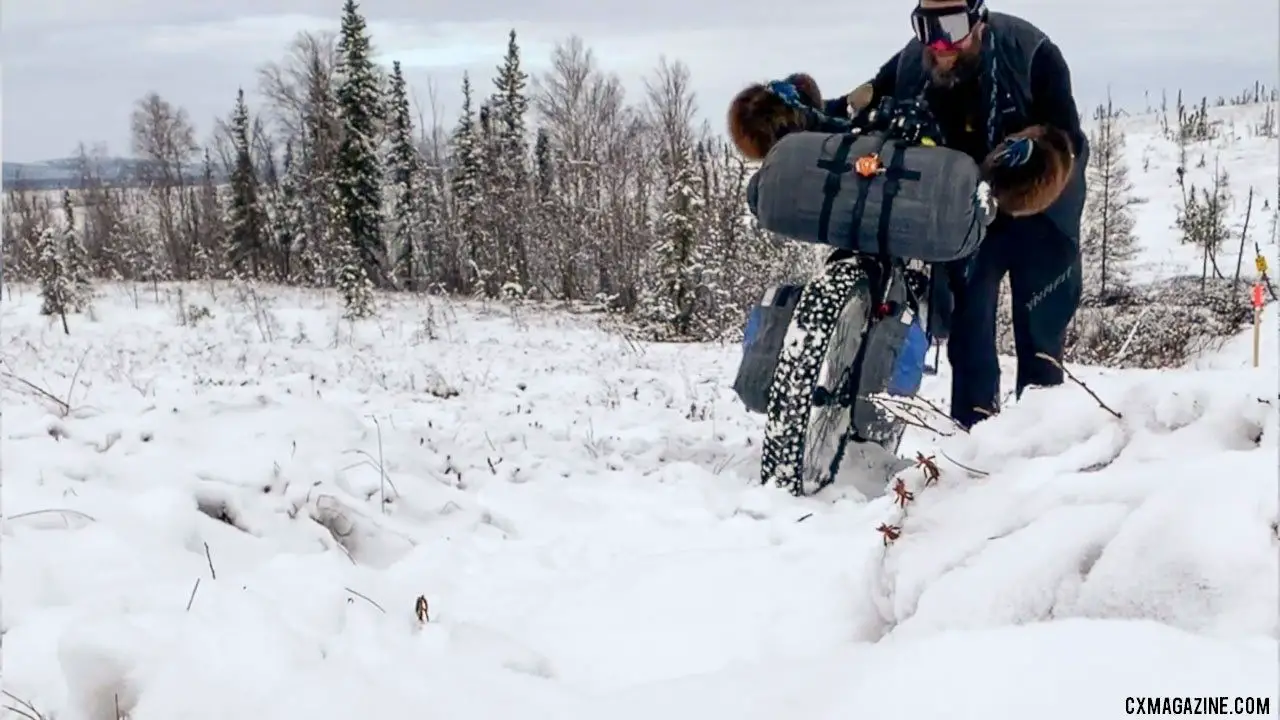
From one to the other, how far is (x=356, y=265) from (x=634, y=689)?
19.6 metres

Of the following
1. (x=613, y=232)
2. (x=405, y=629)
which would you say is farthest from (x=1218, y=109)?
(x=405, y=629)

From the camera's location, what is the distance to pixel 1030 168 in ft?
11.5

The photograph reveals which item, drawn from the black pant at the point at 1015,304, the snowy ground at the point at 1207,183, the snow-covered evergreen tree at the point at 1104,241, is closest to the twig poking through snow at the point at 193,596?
the black pant at the point at 1015,304

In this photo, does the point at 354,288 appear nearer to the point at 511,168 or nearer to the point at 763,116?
the point at 763,116

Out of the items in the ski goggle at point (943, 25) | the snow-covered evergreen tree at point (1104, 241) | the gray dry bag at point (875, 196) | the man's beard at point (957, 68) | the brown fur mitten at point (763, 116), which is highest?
the ski goggle at point (943, 25)

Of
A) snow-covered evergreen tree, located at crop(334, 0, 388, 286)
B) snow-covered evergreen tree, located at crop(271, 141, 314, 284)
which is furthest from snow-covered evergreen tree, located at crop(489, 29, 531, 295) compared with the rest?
snow-covered evergreen tree, located at crop(271, 141, 314, 284)

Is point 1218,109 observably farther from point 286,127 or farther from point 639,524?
point 639,524

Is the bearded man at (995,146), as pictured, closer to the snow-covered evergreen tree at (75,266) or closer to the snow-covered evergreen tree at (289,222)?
the snow-covered evergreen tree at (75,266)

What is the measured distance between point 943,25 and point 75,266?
19389mm

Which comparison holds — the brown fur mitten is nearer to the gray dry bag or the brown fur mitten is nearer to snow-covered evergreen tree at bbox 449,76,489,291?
the gray dry bag

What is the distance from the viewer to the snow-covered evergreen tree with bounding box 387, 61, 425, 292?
42.2 metres

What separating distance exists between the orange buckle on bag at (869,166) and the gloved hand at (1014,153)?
42cm

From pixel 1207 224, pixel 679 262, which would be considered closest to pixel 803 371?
pixel 679 262

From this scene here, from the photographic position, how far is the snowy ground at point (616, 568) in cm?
155
